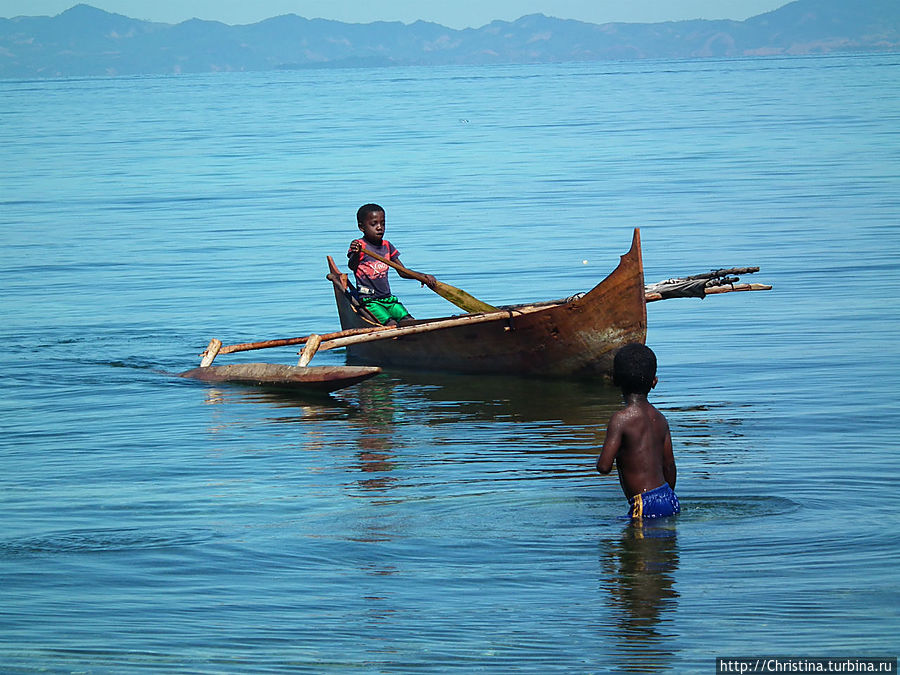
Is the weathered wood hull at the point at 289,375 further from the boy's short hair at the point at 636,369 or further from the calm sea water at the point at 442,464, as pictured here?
the boy's short hair at the point at 636,369

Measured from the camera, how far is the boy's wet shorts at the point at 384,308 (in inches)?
454

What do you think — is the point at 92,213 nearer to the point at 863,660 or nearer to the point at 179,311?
the point at 179,311

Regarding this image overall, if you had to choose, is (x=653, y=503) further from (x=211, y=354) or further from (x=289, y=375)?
(x=211, y=354)

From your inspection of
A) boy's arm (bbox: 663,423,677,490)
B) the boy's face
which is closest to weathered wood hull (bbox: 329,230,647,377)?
the boy's face

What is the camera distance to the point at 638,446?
20.6ft

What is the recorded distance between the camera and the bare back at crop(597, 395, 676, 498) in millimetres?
6266

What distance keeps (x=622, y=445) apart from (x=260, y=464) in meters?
3.25

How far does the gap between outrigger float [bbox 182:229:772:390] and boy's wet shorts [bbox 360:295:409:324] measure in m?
0.07

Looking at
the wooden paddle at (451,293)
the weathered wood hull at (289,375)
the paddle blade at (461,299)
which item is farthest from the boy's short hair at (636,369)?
the paddle blade at (461,299)

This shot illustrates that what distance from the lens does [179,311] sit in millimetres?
15797

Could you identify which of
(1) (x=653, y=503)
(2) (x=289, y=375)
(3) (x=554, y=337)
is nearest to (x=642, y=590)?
(1) (x=653, y=503)

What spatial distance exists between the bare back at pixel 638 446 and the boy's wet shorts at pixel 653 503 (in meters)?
0.04

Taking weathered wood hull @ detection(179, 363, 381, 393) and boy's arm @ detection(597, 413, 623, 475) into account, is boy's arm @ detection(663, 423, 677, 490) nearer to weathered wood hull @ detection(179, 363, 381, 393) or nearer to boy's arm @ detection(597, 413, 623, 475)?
boy's arm @ detection(597, 413, 623, 475)

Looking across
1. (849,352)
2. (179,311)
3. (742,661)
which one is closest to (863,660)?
(742,661)
